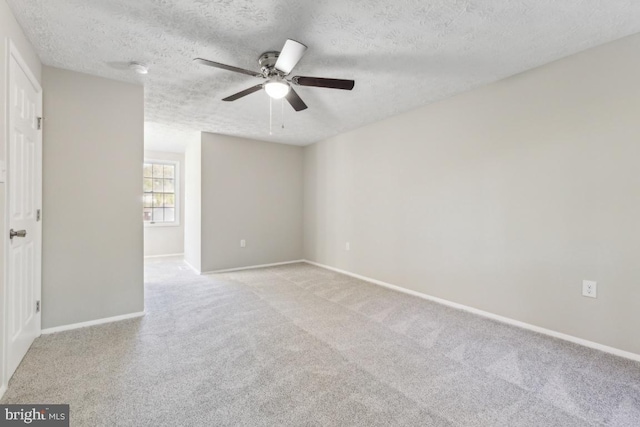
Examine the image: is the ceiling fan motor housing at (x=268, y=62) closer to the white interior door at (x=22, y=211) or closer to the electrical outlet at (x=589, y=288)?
the white interior door at (x=22, y=211)

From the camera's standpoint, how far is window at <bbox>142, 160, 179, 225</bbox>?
619 centimetres

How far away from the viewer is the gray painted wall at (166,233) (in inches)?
239

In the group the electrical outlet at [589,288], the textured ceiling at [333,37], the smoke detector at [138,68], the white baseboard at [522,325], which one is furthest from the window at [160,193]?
the electrical outlet at [589,288]

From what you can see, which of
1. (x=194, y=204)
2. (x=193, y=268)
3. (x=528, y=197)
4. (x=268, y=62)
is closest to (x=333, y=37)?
(x=268, y=62)

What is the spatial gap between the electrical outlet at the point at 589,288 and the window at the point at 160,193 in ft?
22.1

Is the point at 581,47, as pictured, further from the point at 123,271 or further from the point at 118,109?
the point at 123,271

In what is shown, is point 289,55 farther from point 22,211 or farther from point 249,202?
point 249,202

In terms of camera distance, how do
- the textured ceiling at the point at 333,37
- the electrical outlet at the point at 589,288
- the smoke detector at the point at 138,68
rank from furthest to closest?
the smoke detector at the point at 138,68 < the electrical outlet at the point at 589,288 < the textured ceiling at the point at 333,37

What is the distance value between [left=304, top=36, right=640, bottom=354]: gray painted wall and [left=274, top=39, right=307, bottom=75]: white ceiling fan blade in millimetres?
2041

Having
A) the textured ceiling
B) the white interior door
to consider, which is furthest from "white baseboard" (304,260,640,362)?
the white interior door

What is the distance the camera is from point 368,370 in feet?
6.38

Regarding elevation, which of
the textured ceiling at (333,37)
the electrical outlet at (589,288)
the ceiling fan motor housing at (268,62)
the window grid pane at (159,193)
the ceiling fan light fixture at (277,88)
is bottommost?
the electrical outlet at (589,288)

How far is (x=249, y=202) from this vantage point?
516 centimetres

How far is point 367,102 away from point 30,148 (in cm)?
313
